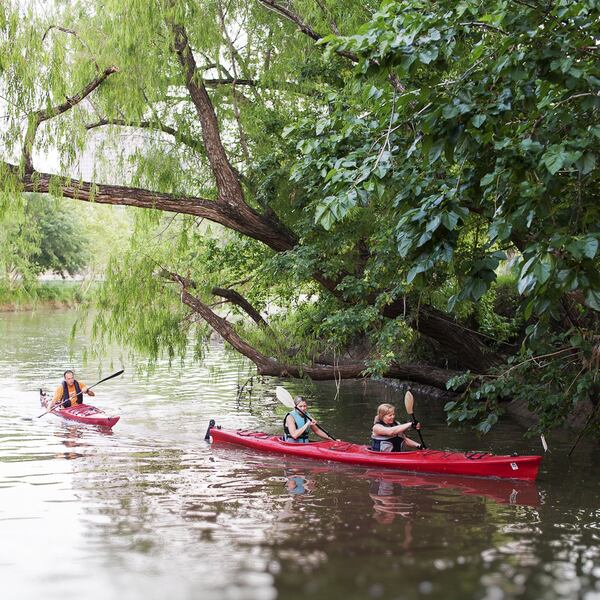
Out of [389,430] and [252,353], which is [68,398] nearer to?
Answer: [252,353]

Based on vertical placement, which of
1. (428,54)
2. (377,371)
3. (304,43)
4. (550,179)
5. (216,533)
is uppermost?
(304,43)

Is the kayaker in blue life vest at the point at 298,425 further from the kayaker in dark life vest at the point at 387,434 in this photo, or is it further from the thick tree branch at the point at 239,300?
the thick tree branch at the point at 239,300

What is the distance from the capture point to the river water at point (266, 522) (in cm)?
598

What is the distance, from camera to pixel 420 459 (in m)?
10.6

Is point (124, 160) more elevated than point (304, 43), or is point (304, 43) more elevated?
point (304, 43)

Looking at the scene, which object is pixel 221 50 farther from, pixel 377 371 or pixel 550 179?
pixel 550 179

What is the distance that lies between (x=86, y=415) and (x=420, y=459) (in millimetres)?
6263

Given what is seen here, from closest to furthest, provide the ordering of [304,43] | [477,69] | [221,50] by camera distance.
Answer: [477,69] < [304,43] < [221,50]

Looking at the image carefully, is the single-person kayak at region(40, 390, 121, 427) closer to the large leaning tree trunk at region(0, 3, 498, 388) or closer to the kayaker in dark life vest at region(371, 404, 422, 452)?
the large leaning tree trunk at region(0, 3, 498, 388)

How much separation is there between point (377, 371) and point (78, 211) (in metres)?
39.5

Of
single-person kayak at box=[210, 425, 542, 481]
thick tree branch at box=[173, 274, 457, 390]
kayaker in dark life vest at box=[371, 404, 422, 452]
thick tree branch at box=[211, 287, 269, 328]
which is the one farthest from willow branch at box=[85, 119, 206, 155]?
kayaker in dark life vest at box=[371, 404, 422, 452]

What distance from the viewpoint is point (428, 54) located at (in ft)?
19.8

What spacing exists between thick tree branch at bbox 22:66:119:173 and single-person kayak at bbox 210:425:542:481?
507cm

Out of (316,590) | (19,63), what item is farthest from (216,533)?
(19,63)
